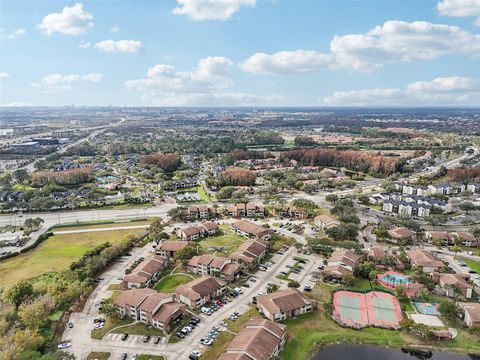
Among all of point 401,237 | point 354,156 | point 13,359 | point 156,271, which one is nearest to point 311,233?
point 401,237

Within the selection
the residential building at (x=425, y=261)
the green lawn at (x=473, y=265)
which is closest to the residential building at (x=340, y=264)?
the residential building at (x=425, y=261)

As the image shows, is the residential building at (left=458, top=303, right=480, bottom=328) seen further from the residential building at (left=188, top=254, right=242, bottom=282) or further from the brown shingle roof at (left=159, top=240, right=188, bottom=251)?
the brown shingle roof at (left=159, top=240, right=188, bottom=251)

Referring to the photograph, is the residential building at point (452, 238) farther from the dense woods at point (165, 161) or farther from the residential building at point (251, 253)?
the dense woods at point (165, 161)

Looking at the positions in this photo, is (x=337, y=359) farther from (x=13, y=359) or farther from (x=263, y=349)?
(x=13, y=359)

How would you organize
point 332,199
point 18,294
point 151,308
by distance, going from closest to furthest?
point 151,308, point 18,294, point 332,199

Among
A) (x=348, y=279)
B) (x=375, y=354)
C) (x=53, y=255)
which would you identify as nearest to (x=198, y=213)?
(x=53, y=255)

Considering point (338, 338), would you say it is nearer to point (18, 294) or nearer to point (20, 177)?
point (18, 294)

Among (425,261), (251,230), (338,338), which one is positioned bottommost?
(338,338)
